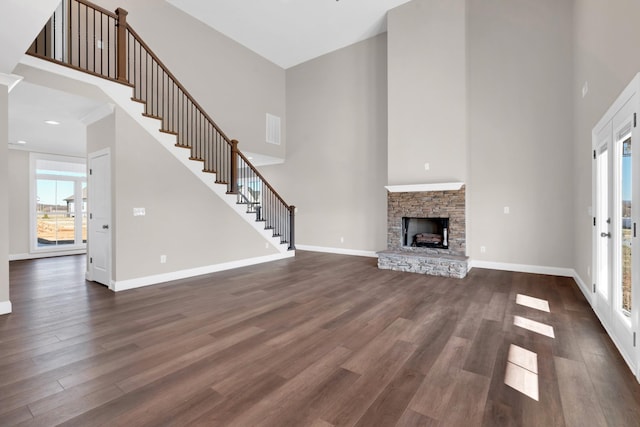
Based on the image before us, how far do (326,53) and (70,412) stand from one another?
8.69 metres

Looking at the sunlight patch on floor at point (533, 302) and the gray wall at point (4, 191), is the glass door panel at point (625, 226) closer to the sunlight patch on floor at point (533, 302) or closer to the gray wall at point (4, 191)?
the sunlight patch on floor at point (533, 302)

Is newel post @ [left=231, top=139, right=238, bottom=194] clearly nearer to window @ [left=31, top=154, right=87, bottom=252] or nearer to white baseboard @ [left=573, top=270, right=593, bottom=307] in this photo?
window @ [left=31, top=154, right=87, bottom=252]

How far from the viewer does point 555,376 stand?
2.14m

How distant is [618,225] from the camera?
106 inches

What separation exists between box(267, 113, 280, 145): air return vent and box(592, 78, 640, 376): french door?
7.08 meters

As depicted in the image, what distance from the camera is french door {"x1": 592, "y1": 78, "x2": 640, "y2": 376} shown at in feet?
7.23

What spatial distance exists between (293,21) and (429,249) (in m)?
5.92

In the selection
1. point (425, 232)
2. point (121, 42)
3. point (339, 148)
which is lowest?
point (425, 232)

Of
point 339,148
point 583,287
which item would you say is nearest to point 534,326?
point 583,287

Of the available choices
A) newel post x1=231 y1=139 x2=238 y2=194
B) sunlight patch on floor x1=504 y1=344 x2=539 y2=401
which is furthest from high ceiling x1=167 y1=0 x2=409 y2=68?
sunlight patch on floor x1=504 y1=344 x2=539 y2=401

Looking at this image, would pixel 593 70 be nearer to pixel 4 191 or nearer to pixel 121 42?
pixel 121 42

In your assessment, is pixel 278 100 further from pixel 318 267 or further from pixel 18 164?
pixel 18 164

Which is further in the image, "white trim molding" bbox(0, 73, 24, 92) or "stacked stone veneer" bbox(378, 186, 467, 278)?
"stacked stone veneer" bbox(378, 186, 467, 278)

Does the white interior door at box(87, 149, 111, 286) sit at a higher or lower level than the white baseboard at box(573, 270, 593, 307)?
higher
